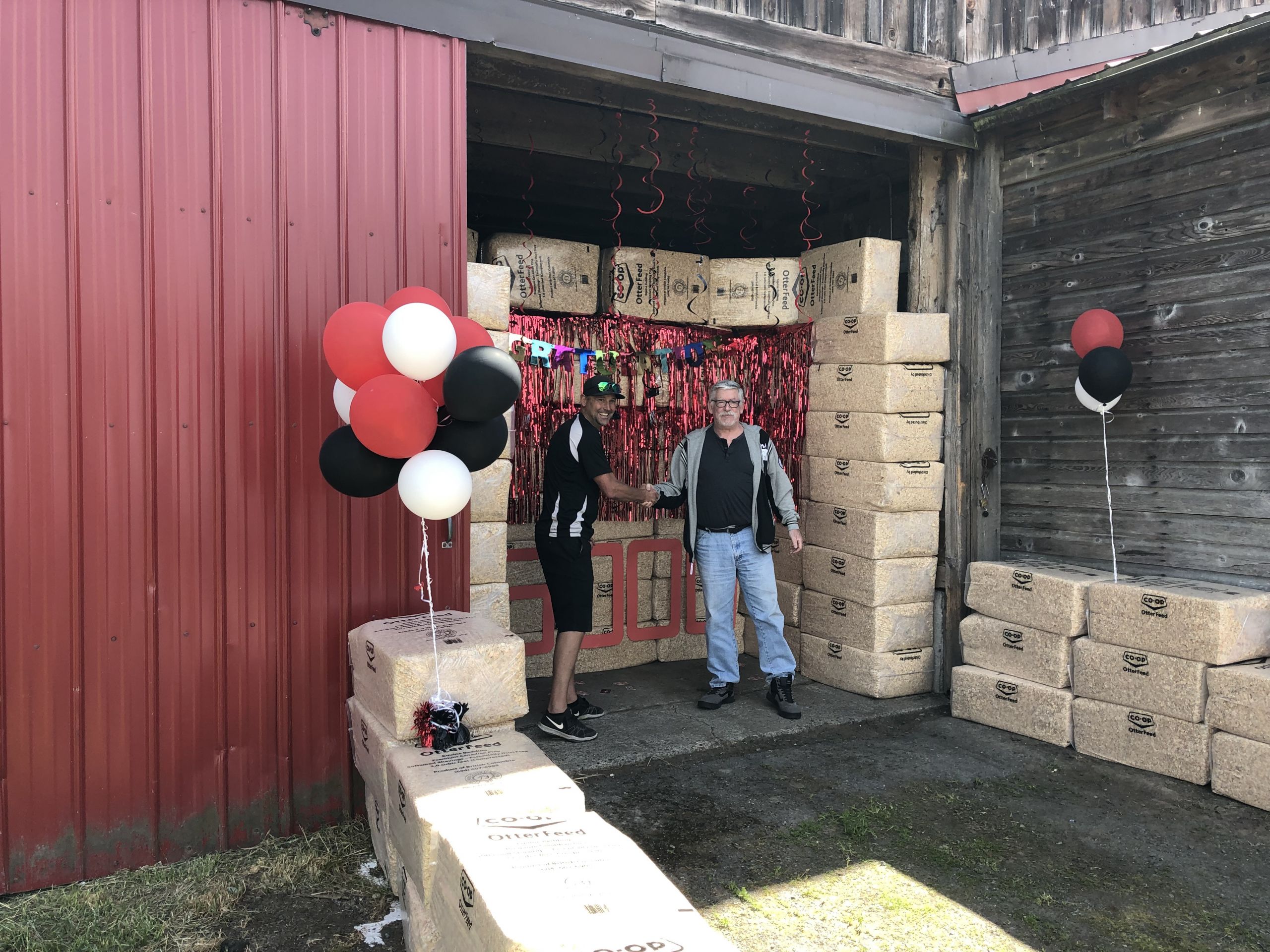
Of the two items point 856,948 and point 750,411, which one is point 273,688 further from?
point 750,411

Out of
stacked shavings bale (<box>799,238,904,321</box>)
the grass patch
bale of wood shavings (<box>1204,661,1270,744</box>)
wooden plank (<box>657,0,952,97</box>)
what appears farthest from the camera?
stacked shavings bale (<box>799,238,904,321</box>)

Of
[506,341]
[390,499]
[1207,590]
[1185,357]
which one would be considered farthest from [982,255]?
[390,499]

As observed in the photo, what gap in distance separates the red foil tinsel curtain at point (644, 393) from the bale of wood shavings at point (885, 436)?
1.35 feet

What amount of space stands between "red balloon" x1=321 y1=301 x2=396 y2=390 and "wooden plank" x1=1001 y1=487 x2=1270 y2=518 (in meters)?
4.06

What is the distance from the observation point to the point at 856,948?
295 centimetres

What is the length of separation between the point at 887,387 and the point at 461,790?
3.82 m

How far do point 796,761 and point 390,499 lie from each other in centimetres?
254

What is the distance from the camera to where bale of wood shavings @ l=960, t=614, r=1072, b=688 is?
4859 millimetres

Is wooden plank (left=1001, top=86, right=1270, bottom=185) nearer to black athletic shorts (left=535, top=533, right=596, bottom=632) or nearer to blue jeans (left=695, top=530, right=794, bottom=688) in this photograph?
blue jeans (left=695, top=530, right=794, bottom=688)

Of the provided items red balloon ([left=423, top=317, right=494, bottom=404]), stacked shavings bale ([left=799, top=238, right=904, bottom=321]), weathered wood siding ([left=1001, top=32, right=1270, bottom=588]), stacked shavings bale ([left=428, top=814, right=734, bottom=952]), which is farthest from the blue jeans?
stacked shavings bale ([left=428, top=814, right=734, bottom=952])

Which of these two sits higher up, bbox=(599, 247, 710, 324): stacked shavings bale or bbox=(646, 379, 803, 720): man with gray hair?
bbox=(599, 247, 710, 324): stacked shavings bale

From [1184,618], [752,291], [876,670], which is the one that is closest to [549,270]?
[752,291]

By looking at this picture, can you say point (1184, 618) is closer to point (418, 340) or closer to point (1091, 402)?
point (1091, 402)

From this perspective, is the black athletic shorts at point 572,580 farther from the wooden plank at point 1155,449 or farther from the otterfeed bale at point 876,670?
the wooden plank at point 1155,449
